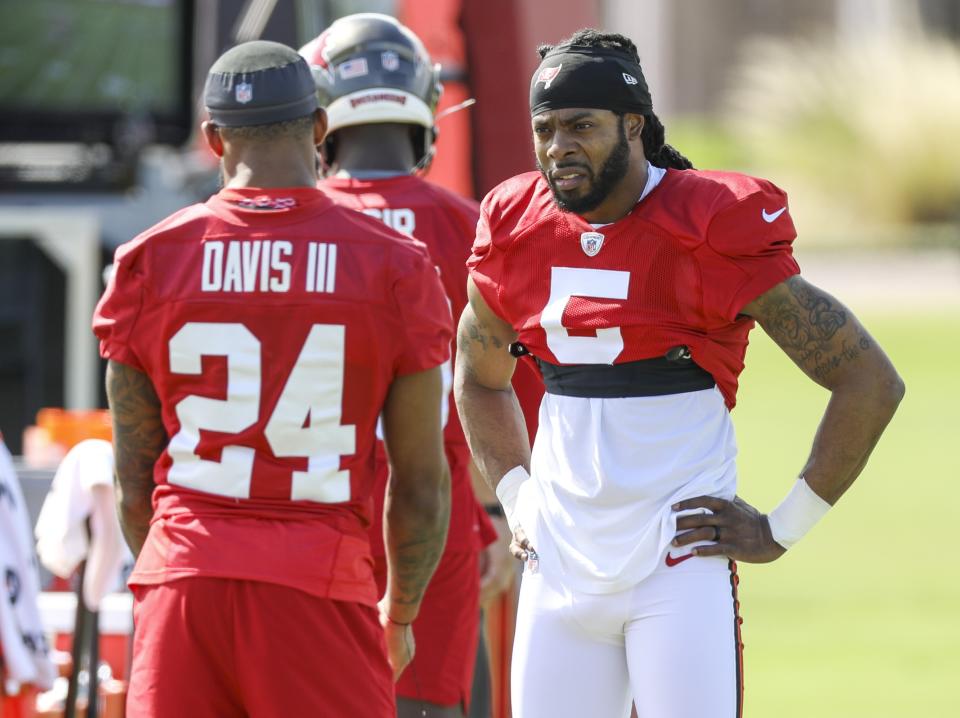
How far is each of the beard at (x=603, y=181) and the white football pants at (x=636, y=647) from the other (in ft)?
2.32

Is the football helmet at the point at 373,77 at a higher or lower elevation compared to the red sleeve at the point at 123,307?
higher

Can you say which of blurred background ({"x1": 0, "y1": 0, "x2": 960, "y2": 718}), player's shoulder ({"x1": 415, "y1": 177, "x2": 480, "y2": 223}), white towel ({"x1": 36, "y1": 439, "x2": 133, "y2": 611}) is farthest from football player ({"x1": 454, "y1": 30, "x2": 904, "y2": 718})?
white towel ({"x1": 36, "y1": 439, "x2": 133, "y2": 611})

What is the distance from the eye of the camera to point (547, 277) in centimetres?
371

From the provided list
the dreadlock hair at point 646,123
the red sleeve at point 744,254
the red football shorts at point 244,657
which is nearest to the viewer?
the red football shorts at point 244,657

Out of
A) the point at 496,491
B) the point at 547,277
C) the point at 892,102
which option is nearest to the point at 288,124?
the point at 547,277

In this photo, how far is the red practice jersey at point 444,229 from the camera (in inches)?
179

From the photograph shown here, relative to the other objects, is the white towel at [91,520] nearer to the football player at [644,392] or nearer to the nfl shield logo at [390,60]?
the nfl shield logo at [390,60]

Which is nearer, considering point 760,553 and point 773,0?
point 760,553

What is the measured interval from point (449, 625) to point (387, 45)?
1.54m

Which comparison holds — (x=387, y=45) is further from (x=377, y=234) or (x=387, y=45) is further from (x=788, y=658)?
(x=788, y=658)

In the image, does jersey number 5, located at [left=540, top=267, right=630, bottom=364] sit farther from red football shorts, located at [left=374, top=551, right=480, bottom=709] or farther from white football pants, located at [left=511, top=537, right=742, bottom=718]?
red football shorts, located at [left=374, top=551, right=480, bottom=709]

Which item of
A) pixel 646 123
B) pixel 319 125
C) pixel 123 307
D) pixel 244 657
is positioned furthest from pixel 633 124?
pixel 244 657

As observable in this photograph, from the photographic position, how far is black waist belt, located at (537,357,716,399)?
3625 millimetres

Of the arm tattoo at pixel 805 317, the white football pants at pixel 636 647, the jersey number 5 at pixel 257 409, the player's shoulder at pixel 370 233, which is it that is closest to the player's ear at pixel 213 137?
the player's shoulder at pixel 370 233
